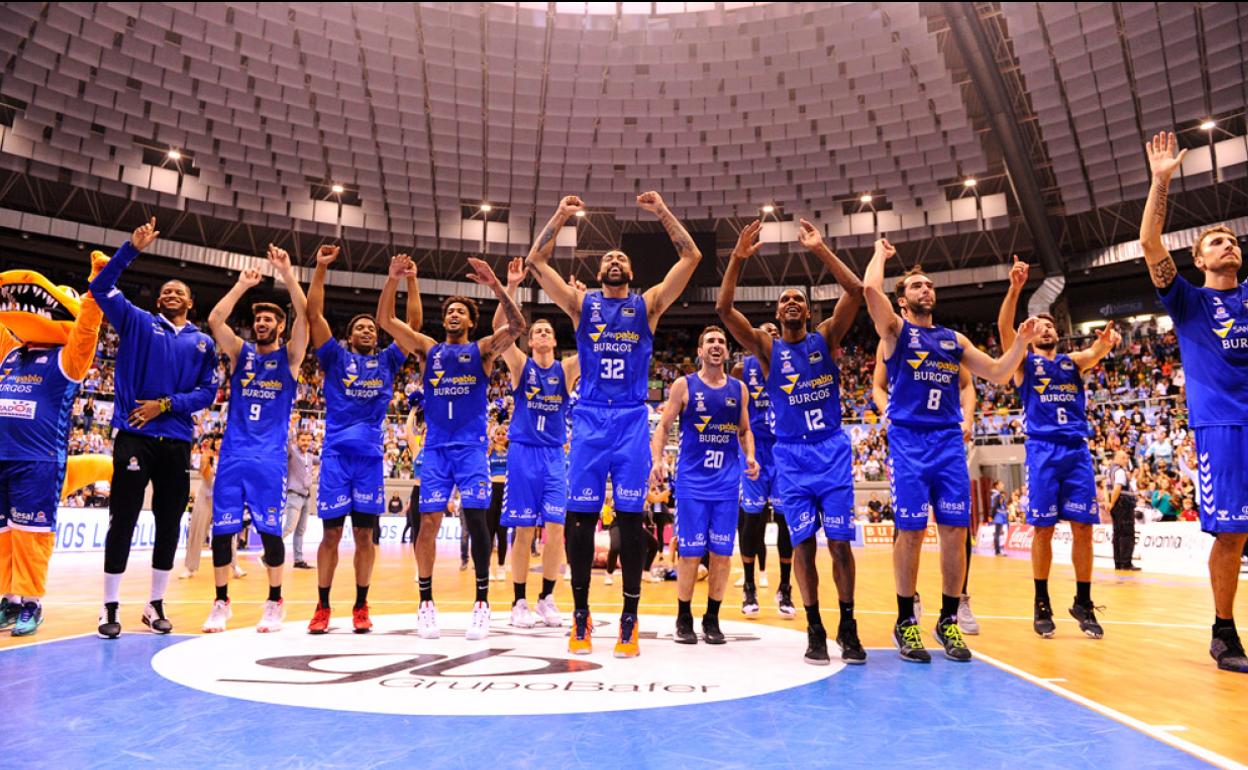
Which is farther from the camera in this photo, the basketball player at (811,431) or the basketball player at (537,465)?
the basketball player at (537,465)

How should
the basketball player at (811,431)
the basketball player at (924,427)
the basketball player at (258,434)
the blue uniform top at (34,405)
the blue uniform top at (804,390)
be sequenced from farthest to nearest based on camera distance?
the basketball player at (258,434)
the blue uniform top at (34,405)
the blue uniform top at (804,390)
the basketball player at (924,427)
the basketball player at (811,431)

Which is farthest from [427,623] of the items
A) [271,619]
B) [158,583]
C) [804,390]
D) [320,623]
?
[804,390]

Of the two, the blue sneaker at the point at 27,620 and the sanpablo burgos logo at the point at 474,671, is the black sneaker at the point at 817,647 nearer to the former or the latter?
the sanpablo burgos logo at the point at 474,671

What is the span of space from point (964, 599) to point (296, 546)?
34.4 feet

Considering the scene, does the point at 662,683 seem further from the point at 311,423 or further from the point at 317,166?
the point at 317,166

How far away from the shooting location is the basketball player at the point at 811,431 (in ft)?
15.4

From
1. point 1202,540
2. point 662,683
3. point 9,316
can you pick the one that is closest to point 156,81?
point 9,316

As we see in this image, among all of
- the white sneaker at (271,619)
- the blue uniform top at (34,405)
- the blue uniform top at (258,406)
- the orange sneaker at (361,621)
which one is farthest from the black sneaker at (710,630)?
the blue uniform top at (34,405)

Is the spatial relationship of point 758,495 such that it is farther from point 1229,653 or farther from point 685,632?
point 1229,653

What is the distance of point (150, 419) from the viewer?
215 inches

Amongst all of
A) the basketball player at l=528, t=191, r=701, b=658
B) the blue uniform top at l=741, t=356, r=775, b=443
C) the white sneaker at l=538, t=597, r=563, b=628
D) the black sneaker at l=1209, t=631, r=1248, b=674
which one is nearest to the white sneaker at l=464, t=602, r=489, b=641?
the basketball player at l=528, t=191, r=701, b=658

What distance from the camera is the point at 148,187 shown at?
2630cm

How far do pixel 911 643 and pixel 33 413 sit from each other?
263 inches

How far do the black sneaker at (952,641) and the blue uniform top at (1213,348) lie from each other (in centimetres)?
208
